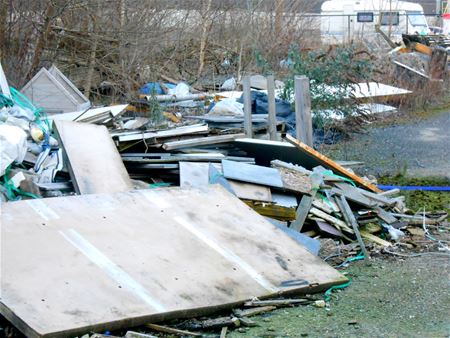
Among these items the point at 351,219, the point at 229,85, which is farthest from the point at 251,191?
the point at 229,85

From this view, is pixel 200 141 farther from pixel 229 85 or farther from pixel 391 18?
pixel 391 18

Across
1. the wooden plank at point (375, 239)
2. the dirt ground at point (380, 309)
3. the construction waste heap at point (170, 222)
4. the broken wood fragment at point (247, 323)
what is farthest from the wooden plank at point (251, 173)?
the broken wood fragment at point (247, 323)

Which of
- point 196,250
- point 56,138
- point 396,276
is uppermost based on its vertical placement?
point 56,138

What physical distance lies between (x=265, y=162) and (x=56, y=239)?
3486mm

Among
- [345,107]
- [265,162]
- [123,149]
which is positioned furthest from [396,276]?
[345,107]

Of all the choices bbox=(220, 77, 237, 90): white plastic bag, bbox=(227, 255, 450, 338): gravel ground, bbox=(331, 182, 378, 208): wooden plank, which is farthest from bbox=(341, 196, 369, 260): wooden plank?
bbox=(220, 77, 237, 90): white plastic bag

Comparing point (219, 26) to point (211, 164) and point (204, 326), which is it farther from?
point (204, 326)

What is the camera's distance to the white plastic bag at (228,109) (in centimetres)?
1079

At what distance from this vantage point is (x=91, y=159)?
7.20 meters

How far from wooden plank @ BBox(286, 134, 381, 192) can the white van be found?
14930 mm

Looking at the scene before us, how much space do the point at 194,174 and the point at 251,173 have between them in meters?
0.56

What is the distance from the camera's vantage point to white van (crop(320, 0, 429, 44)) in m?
24.9

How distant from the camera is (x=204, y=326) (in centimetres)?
498

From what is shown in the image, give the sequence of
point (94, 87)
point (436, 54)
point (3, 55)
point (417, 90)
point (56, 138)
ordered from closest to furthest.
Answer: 1. point (56, 138)
2. point (3, 55)
3. point (94, 87)
4. point (417, 90)
5. point (436, 54)
